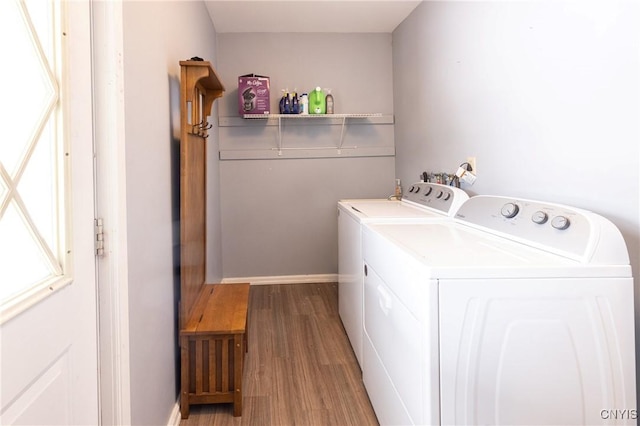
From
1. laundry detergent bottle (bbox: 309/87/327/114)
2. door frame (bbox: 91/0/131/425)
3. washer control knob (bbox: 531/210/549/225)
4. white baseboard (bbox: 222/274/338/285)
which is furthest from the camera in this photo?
white baseboard (bbox: 222/274/338/285)

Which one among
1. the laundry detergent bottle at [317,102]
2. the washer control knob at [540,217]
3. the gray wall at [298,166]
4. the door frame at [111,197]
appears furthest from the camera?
the gray wall at [298,166]

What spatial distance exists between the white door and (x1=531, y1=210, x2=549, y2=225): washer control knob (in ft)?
4.65

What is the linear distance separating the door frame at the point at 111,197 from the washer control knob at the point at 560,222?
4.48 feet

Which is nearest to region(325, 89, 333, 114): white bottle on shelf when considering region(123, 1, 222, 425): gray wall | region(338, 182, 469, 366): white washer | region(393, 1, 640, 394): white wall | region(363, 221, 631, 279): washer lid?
region(393, 1, 640, 394): white wall

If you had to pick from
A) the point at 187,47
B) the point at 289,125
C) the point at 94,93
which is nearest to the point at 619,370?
the point at 94,93

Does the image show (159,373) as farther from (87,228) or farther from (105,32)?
(105,32)

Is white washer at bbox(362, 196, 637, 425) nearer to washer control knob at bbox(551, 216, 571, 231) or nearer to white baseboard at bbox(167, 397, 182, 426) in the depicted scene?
washer control knob at bbox(551, 216, 571, 231)

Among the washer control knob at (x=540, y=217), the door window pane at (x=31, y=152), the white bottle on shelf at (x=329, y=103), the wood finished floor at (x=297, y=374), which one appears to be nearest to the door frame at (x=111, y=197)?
the door window pane at (x=31, y=152)

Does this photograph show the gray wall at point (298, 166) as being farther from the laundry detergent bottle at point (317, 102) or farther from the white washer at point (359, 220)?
the white washer at point (359, 220)

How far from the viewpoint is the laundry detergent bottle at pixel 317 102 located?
343 centimetres

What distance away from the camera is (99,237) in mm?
1117

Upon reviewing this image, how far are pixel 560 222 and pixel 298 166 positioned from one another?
2707 millimetres

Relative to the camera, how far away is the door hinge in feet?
3.64

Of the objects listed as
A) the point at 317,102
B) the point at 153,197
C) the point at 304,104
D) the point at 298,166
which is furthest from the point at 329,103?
the point at 153,197
